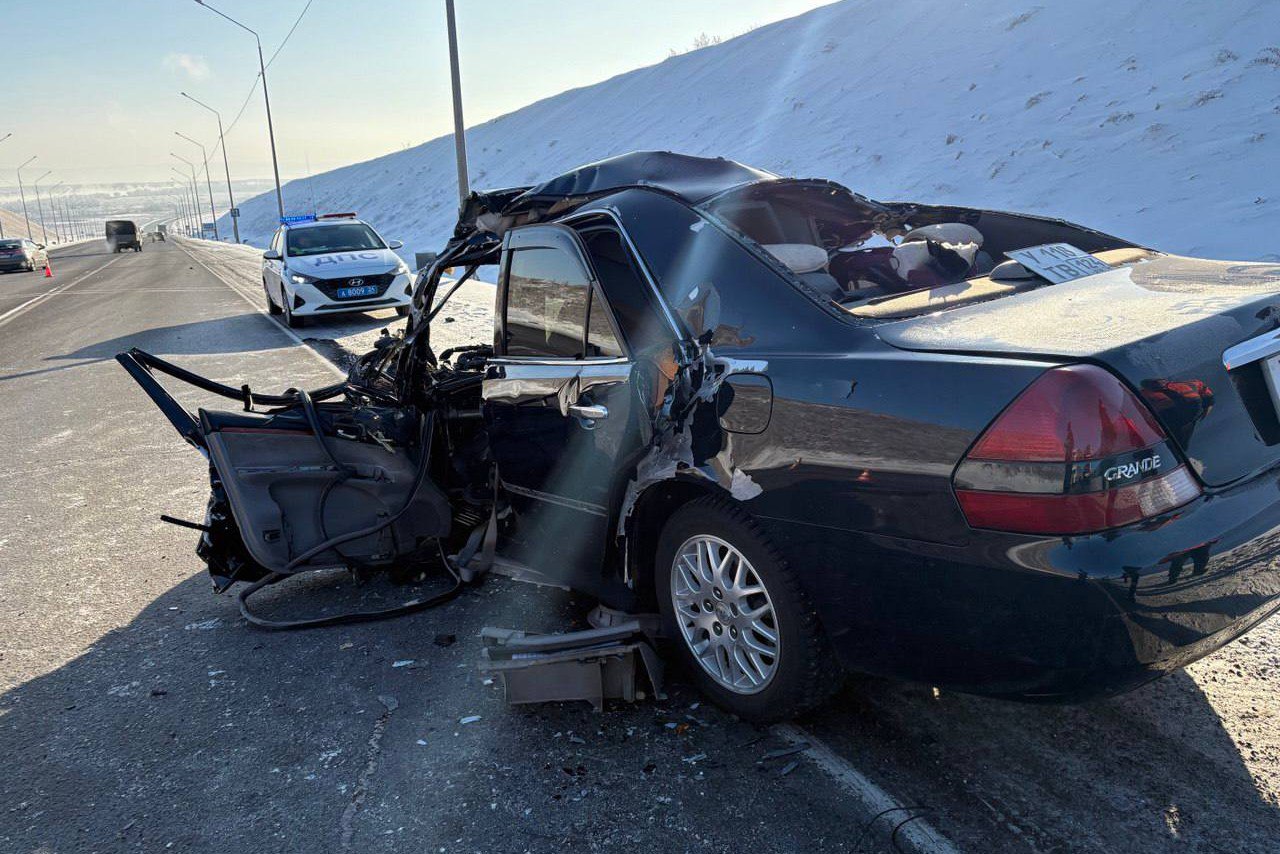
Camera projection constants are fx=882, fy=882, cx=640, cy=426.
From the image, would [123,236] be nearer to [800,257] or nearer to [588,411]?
[588,411]

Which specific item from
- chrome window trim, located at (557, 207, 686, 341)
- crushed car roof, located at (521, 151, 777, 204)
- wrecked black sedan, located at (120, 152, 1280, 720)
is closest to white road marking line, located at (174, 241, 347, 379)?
wrecked black sedan, located at (120, 152, 1280, 720)

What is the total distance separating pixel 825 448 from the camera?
2.38m

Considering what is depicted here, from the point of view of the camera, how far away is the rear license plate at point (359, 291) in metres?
14.1

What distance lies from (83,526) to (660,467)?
4119mm

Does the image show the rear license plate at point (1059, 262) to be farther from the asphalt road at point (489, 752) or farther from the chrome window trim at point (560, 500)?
the chrome window trim at point (560, 500)

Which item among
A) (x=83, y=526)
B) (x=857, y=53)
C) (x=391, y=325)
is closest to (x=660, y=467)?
(x=83, y=526)

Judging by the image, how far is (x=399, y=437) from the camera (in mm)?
4270

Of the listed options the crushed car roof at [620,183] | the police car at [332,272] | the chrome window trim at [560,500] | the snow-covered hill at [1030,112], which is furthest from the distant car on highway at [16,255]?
the chrome window trim at [560,500]

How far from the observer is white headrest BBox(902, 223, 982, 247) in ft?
12.5

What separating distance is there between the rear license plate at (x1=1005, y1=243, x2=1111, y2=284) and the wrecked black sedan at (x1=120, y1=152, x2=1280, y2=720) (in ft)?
0.06

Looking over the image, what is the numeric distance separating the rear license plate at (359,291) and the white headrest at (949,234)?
11722 millimetres

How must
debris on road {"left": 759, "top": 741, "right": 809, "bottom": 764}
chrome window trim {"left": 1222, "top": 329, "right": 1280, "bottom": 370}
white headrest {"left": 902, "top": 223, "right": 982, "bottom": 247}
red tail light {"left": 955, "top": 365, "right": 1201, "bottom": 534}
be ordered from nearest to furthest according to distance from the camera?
red tail light {"left": 955, "top": 365, "right": 1201, "bottom": 534}, chrome window trim {"left": 1222, "top": 329, "right": 1280, "bottom": 370}, debris on road {"left": 759, "top": 741, "right": 809, "bottom": 764}, white headrest {"left": 902, "top": 223, "right": 982, "bottom": 247}

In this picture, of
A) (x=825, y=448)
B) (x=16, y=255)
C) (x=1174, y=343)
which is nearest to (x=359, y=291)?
(x=825, y=448)

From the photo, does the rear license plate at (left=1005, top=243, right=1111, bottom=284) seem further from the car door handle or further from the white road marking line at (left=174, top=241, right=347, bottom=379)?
the white road marking line at (left=174, top=241, right=347, bottom=379)
